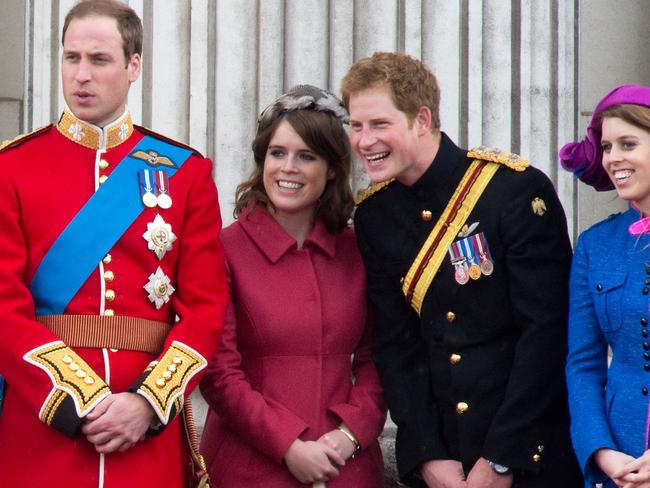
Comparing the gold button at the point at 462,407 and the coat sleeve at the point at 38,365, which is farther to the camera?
the gold button at the point at 462,407

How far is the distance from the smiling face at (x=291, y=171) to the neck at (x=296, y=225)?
0.12 ft

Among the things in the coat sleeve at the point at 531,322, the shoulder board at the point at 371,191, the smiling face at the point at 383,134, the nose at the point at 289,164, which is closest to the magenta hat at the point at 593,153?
the coat sleeve at the point at 531,322

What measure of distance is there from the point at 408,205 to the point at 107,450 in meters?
1.18

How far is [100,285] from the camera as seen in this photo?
161 inches

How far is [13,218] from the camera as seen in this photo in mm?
4027

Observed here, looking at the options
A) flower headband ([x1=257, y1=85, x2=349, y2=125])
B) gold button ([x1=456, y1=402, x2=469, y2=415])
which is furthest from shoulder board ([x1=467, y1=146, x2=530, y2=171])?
gold button ([x1=456, y1=402, x2=469, y2=415])

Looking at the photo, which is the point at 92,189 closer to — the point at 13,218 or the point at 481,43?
the point at 13,218

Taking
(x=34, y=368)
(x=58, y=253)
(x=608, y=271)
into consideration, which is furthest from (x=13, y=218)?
(x=608, y=271)

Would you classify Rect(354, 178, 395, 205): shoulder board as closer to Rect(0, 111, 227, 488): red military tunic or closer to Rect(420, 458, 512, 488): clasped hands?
Rect(0, 111, 227, 488): red military tunic

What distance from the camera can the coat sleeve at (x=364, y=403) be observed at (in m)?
4.43

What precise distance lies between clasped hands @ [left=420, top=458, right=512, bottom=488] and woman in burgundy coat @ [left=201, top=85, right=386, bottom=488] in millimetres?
260

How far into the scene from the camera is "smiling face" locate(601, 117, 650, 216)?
13.1 ft

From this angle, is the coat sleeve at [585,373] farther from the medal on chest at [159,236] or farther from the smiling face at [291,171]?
the medal on chest at [159,236]

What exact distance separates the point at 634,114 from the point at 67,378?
5.57 ft
